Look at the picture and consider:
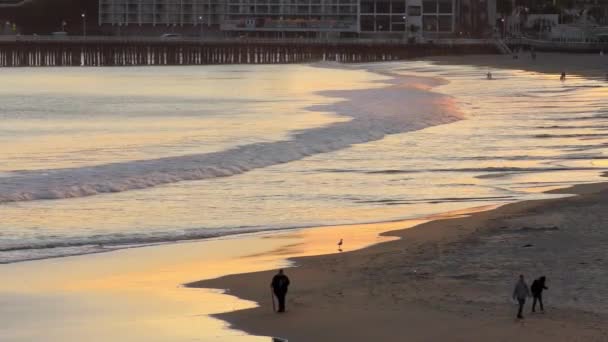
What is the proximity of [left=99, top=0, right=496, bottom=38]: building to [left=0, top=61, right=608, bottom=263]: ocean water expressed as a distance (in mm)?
101934

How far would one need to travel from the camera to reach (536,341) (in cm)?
1365

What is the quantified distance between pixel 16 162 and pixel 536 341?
74.4ft

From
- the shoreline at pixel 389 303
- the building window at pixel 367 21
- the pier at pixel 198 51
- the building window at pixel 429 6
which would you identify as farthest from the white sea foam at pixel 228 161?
the building window at pixel 367 21

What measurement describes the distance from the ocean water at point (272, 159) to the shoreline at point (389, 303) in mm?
3435

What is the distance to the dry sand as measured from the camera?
14305mm

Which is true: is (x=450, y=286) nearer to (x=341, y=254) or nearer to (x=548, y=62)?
(x=341, y=254)

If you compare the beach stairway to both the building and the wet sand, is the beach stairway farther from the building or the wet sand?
the building

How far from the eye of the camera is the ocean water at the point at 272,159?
23.0 metres

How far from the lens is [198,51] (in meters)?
→ 139

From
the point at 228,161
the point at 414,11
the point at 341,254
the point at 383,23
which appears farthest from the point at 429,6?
the point at 341,254

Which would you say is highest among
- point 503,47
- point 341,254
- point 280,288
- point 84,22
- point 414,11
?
point 414,11

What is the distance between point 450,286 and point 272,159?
17903 millimetres

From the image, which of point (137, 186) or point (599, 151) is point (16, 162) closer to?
point (137, 186)

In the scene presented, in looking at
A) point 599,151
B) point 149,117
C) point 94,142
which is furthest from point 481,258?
point 149,117
